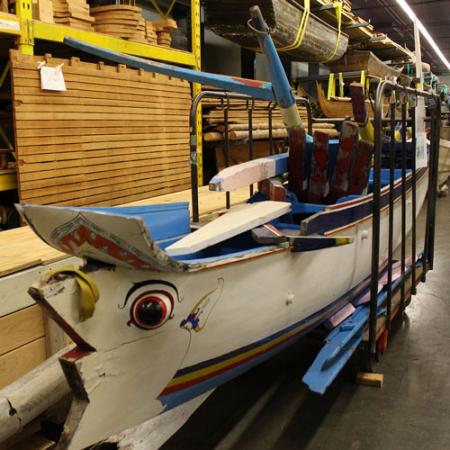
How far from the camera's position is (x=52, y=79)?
279 centimetres

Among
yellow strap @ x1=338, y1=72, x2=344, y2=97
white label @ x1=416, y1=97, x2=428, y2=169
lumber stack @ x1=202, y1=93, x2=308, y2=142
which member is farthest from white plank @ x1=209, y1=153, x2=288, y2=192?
yellow strap @ x1=338, y1=72, x2=344, y2=97

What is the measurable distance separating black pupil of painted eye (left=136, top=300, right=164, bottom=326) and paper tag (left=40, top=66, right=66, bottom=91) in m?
1.83

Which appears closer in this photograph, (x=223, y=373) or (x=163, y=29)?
(x=223, y=373)

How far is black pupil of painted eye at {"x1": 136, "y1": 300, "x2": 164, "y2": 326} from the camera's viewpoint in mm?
1400

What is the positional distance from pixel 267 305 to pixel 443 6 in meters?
11.7

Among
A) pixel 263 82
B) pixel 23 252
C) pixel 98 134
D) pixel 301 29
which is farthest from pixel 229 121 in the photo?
pixel 23 252

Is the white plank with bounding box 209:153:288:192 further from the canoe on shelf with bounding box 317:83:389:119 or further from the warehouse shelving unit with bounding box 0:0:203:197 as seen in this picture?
the canoe on shelf with bounding box 317:83:389:119

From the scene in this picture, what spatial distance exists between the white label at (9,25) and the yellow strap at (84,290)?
1.83 m

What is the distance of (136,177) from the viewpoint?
3596 mm

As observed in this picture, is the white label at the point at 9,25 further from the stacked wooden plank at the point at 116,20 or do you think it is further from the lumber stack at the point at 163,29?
the lumber stack at the point at 163,29

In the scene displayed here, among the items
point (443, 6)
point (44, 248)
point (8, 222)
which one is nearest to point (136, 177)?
point (8, 222)

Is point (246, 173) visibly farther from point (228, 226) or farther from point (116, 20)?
point (116, 20)

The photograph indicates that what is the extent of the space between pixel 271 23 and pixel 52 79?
2745 millimetres

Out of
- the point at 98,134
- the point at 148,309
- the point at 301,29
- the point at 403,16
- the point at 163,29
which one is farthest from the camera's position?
the point at 403,16
